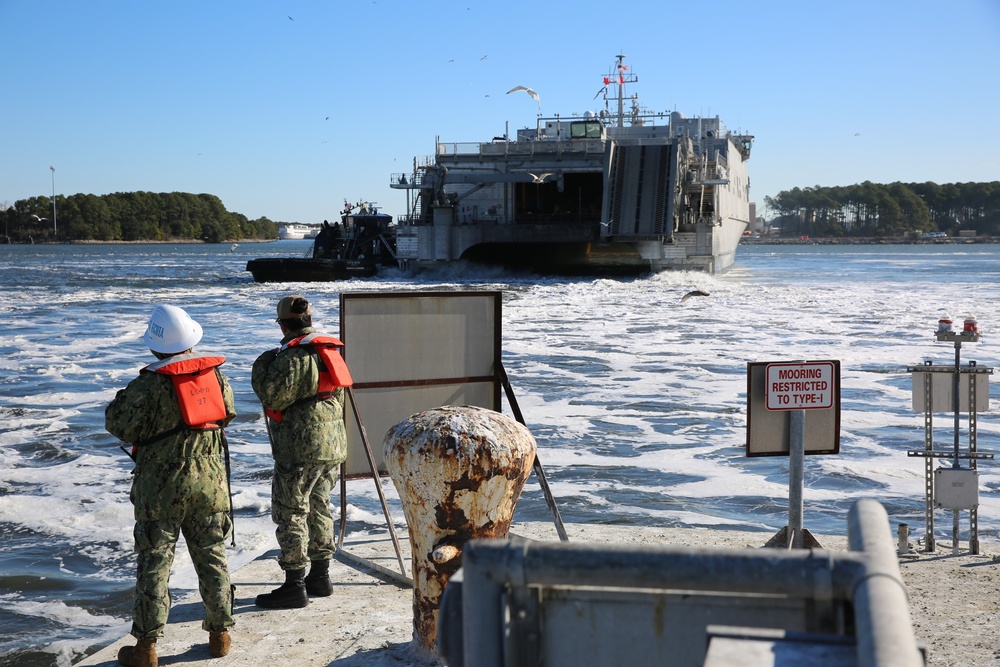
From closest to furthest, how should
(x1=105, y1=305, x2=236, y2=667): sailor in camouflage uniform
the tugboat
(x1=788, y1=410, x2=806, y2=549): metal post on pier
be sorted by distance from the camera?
(x1=105, y1=305, x2=236, y2=667): sailor in camouflage uniform < (x1=788, y1=410, x2=806, y2=549): metal post on pier < the tugboat

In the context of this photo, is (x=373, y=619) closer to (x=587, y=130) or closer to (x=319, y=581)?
(x=319, y=581)

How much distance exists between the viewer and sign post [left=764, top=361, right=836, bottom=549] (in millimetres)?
5410

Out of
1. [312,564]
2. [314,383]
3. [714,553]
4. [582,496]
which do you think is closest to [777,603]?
[714,553]

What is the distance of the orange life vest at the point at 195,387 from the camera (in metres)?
4.13

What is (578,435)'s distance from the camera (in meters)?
10.7

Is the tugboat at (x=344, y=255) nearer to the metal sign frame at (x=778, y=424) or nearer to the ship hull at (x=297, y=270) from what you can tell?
the ship hull at (x=297, y=270)

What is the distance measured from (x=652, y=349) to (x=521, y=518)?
1135 centimetres

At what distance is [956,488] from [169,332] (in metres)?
4.31

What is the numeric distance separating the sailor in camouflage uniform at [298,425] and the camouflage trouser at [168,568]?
575 millimetres

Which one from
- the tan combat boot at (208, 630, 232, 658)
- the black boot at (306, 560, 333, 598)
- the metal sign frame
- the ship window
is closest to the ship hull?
the ship window

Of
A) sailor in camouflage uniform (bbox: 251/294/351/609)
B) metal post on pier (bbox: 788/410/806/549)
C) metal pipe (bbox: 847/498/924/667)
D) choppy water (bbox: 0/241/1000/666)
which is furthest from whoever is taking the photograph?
choppy water (bbox: 0/241/1000/666)

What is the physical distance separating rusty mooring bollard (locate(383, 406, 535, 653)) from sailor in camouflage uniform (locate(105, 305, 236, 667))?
77 centimetres

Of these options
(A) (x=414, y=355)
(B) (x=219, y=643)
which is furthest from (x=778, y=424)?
(B) (x=219, y=643)

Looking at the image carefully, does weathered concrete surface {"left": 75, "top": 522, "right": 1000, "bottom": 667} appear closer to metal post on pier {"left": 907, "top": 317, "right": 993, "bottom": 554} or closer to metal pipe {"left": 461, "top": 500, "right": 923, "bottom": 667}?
metal post on pier {"left": 907, "top": 317, "right": 993, "bottom": 554}
